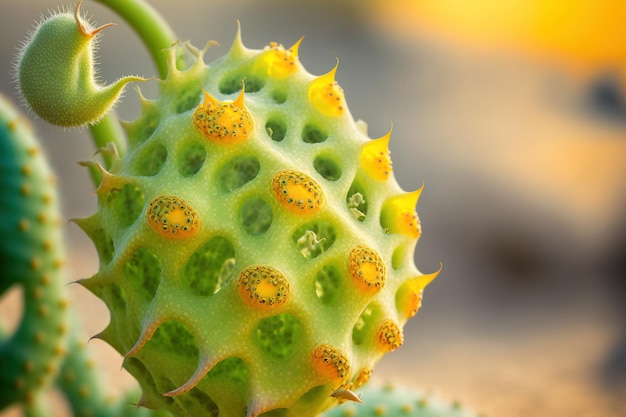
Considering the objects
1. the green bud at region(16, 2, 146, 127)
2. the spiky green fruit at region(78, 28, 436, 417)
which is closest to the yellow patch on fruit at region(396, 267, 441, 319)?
the spiky green fruit at region(78, 28, 436, 417)

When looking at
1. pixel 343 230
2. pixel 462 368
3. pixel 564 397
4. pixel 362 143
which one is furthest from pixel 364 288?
pixel 462 368

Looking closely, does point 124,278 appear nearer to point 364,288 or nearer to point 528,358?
point 364,288

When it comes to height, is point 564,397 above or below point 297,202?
above

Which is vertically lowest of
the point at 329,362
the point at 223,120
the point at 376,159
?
the point at 329,362

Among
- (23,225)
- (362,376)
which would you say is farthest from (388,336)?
(23,225)

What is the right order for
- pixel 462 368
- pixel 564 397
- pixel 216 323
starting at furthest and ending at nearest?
pixel 462 368 → pixel 564 397 → pixel 216 323

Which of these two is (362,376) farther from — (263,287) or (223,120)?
(223,120)
